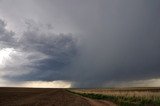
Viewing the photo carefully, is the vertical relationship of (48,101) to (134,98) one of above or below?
below

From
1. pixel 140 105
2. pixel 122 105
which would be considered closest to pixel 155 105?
→ pixel 140 105

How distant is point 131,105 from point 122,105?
1487 millimetres

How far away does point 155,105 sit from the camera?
29.1 metres

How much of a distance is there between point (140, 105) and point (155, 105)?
62.9 inches

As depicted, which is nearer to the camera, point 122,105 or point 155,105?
point 155,105

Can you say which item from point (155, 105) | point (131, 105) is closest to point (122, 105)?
point (131, 105)

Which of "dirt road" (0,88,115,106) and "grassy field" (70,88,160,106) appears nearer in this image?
"dirt road" (0,88,115,106)

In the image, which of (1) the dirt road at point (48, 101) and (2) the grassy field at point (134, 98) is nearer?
(1) the dirt road at point (48, 101)

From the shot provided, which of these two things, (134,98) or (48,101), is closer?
(48,101)

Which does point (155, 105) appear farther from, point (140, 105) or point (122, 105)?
point (122, 105)

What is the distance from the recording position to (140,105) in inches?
1171

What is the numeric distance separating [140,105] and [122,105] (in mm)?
2227

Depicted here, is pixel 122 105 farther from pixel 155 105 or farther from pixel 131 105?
pixel 155 105
